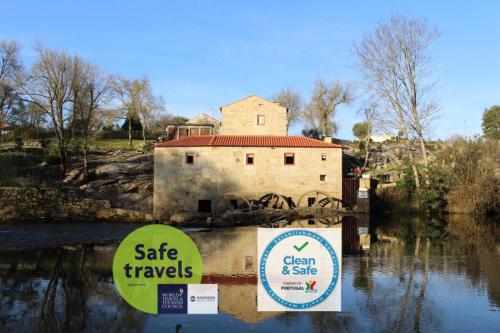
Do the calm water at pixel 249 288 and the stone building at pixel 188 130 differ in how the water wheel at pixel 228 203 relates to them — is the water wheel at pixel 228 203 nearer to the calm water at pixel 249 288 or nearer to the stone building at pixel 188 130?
the calm water at pixel 249 288

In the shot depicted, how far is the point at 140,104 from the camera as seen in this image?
179ft

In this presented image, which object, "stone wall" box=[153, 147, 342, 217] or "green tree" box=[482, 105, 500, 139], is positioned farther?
"green tree" box=[482, 105, 500, 139]

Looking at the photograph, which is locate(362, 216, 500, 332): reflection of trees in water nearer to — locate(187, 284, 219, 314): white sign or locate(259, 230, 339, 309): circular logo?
locate(259, 230, 339, 309): circular logo

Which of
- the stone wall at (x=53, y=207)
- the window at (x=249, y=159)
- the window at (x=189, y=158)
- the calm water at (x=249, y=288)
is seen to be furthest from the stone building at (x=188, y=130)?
the calm water at (x=249, y=288)

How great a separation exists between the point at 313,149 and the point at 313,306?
24145 mm

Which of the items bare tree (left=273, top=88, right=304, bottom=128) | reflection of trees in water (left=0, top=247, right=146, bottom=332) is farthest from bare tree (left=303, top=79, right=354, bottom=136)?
reflection of trees in water (left=0, top=247, right=146, bottom=332)

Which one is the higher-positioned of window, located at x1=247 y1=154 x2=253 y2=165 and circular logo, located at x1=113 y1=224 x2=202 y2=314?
window, located at x1=247 y1=154 x2=253 y2=165

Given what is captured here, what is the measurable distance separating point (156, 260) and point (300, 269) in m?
2.45

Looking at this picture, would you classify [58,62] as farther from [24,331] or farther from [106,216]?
[24,331]

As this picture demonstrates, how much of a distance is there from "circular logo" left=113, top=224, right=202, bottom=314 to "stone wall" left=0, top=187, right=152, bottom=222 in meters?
16.6

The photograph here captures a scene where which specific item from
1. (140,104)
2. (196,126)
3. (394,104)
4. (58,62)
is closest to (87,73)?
(58,62)

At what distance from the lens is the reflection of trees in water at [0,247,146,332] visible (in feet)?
25.6

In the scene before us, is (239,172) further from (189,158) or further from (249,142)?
(189,158)

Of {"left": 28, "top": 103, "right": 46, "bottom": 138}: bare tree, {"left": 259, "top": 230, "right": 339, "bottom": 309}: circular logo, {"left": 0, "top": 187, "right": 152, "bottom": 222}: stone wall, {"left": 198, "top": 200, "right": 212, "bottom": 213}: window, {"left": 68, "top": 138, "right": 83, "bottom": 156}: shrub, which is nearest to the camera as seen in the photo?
{"left": 259, "top": 230, "right": 339, "bottom": 309}: circular logo
